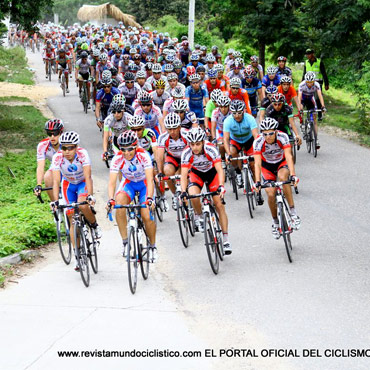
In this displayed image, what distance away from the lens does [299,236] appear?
1235 cm

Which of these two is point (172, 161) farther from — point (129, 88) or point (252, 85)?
point (252, 85)

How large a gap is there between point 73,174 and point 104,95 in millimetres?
8756

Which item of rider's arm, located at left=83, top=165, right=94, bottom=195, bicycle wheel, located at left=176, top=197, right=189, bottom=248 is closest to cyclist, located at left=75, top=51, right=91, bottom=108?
bicycle wheel, located at left=176, top=197, right=189, bottom=248

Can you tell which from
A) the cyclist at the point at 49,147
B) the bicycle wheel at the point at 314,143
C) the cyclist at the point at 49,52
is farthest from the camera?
the cyclist at the point at 49,52

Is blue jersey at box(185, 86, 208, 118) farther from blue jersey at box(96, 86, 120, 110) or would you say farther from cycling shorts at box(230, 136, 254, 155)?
cycling shorts at box(230, 136, 254, 155)

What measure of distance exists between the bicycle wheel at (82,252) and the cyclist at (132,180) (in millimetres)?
530

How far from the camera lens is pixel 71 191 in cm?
1095

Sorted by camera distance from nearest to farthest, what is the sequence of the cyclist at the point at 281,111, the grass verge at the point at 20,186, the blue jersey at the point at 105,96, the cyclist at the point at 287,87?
the grass verge at the point at 20,186 → the cyclist at the point at 281,111 → the cyclist at the point at 287,87 → the blue jersey at the point at 105,96

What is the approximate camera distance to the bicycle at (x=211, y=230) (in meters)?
10.3

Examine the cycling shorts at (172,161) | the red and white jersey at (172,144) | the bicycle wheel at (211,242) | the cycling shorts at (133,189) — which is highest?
the red and white jersey at (172,144)

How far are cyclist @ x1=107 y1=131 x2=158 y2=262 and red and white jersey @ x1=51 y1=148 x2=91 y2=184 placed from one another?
1.50ft

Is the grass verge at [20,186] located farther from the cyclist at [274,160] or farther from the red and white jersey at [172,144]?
the cyclist at [274,160]

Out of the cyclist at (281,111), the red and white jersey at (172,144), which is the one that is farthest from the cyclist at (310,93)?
the red and white jersey at (172,144)

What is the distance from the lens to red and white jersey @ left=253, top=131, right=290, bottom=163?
37.5 feet
